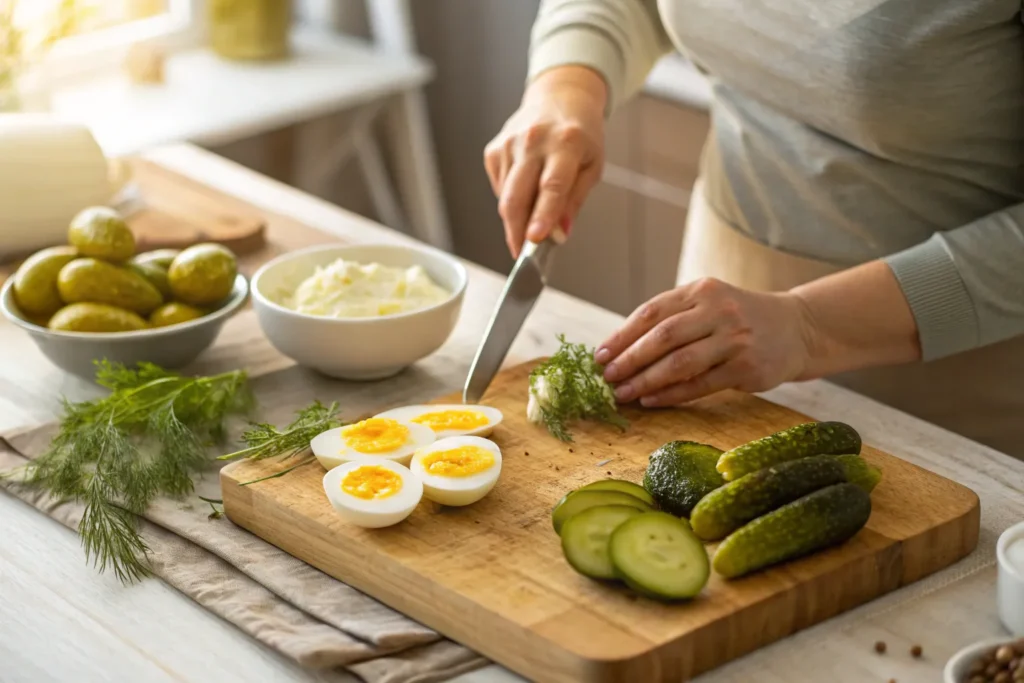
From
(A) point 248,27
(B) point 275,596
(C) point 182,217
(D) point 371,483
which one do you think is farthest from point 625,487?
(A) point 248,27

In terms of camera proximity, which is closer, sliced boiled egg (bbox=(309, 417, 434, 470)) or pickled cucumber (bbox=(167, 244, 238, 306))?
sliced boiled egg (bbox=(309, 417, 434, 470))

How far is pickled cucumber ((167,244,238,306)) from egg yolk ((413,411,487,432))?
0.44 metres

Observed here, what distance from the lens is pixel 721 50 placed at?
181cm

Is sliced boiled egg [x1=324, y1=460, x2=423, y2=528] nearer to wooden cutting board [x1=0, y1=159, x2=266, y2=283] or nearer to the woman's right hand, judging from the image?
the woman's right hand

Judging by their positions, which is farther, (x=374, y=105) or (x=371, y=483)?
(x=374, y=105)

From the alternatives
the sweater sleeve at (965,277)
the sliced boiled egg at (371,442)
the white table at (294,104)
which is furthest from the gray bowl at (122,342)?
the white table at (294,104)

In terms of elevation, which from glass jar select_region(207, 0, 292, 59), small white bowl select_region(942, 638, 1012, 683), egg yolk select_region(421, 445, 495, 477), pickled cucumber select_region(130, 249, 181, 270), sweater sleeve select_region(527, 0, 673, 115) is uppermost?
sweater sleeve select_region(527, 0, 673, 115)

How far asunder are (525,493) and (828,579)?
1.12ft

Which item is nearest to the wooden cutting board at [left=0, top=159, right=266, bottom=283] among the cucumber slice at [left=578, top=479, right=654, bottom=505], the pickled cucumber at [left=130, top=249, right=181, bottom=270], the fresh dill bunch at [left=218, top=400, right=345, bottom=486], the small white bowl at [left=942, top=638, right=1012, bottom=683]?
the pickled cucumber at [left=130, top=249, right=181, bottom=270]

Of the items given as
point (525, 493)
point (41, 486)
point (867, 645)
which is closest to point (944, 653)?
point (867, 645)

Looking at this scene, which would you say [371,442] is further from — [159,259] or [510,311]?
[159,259]

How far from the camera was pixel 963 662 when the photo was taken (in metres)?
1.08

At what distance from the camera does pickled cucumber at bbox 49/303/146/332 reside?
5.62 feet

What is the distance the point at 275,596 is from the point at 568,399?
45 centimetres
